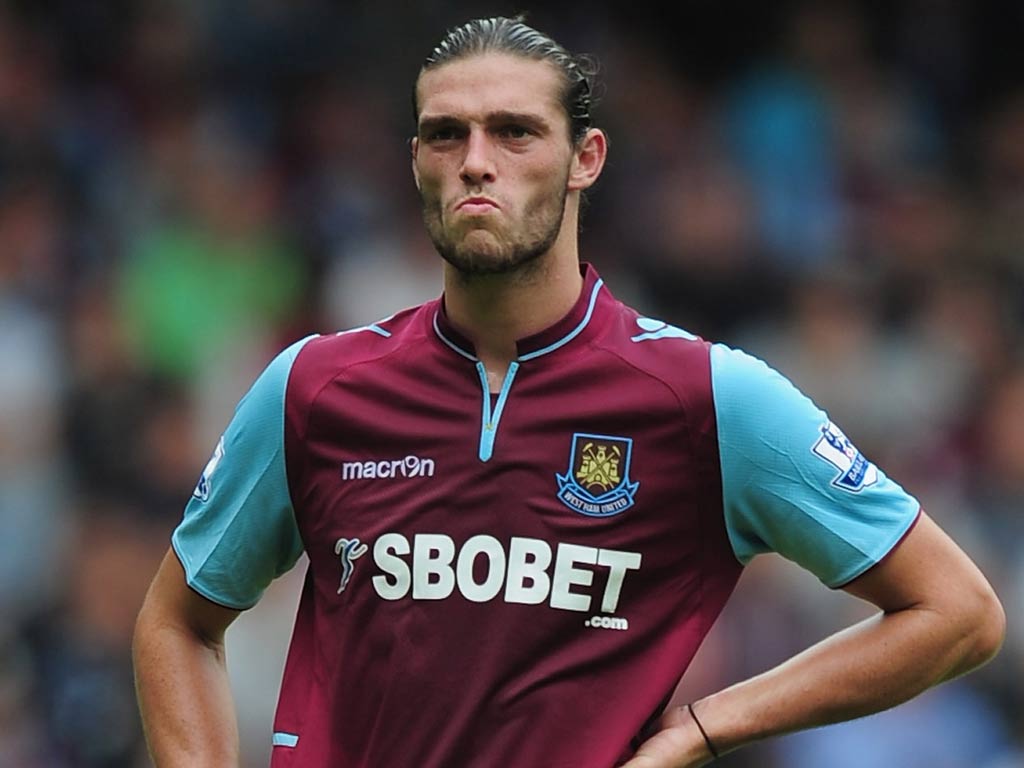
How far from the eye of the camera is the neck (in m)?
4.77

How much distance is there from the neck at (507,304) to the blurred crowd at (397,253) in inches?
177

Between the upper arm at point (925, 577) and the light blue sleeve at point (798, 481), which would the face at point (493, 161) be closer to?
the light blue sleeve at point (798, 481)

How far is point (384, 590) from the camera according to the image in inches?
183

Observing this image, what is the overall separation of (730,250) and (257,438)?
696 cm

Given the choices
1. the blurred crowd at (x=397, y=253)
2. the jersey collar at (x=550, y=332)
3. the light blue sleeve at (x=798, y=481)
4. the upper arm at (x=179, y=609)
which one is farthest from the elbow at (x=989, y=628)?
the blurred crowd at (x=397, y=253)

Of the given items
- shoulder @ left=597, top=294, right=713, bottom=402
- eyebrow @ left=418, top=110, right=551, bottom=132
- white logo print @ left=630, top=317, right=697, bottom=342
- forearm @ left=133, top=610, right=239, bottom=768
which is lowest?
forearm @ left=133, top=610, right=239, bottom=768

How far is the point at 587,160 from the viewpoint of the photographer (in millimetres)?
4895

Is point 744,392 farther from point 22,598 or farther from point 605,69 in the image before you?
point 605,69

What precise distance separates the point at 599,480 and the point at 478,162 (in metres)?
0.70

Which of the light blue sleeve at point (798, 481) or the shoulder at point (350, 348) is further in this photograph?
the shoulder at point (350, 348)

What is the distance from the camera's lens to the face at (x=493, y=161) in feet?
15.2

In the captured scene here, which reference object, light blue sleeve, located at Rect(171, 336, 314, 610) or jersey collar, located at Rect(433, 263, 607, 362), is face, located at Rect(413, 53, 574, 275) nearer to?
jersey collar, located at Rect(433, 263, 607, 362)

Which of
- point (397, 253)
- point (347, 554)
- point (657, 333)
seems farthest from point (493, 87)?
point (397, 253)

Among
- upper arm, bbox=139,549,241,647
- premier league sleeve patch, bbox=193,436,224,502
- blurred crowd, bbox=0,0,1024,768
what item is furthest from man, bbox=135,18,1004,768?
blurred crowd, bbox=0,0,1024,768
